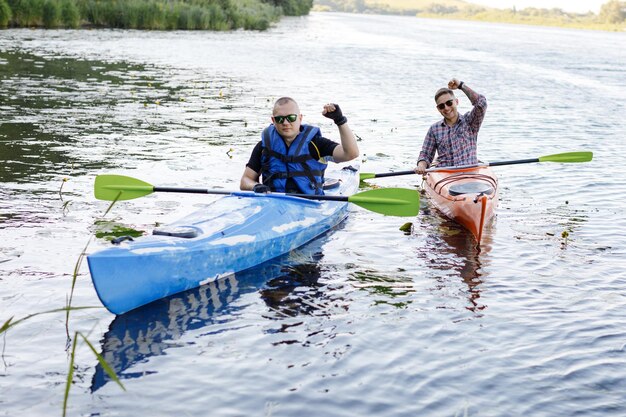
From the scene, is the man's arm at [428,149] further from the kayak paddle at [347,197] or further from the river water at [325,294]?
the kayak paddle at [347,197]

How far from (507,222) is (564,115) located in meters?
10.2

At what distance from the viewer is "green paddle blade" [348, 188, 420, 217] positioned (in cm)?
727

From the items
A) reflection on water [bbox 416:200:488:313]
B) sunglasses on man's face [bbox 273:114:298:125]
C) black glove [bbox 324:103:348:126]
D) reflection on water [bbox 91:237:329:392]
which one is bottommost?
Result: reflection on water [bbox 91:237:329:392]

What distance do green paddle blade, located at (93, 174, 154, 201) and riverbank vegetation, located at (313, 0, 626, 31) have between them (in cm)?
8171

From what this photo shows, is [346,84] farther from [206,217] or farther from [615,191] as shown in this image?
[206,217]

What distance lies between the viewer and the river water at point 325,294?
4.67m

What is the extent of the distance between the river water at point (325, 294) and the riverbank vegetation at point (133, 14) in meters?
15.1

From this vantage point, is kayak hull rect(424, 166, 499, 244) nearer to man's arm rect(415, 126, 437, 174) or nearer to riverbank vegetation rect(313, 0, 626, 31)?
man's arm rect(415, 126, 437, 174)

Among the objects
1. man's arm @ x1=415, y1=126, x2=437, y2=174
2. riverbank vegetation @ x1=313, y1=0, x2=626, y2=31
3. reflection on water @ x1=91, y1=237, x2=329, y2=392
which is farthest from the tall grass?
riverbank vegetation @ x1=313, y1=0, x2=626, y2=31

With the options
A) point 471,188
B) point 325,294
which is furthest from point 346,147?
point 471,188

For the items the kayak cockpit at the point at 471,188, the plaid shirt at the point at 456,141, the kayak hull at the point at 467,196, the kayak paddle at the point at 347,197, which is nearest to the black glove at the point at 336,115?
the kayak paddle at the point at 347,197

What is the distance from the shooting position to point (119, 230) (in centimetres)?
764

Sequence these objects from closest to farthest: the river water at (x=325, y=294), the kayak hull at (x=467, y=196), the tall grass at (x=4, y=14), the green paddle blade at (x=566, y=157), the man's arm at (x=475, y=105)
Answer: the river water at (x=325, y=294), the kayak hull at (x=467, y=196), the man's arm at (x=475, y=105), the green paddle blade at (x=566, y=157), the tall grass at (x=4, y=14)

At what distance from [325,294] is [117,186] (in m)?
2.27
